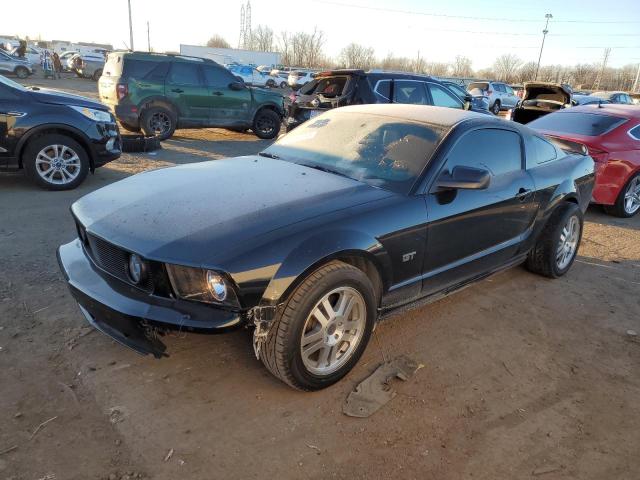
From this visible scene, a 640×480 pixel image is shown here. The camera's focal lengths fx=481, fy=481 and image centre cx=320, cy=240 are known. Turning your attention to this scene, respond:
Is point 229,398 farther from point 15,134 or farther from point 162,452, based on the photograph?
point 15,134

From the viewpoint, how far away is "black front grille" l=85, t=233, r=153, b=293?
2.52 metres

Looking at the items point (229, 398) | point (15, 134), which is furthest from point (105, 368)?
point (15, 134)

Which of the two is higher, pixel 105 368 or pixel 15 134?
pixel 15 134

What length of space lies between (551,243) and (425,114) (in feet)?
5.89

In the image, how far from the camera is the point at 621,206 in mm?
6996

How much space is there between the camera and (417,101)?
29.7 feet

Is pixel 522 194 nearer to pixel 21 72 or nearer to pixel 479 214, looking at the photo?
pixel 479 214

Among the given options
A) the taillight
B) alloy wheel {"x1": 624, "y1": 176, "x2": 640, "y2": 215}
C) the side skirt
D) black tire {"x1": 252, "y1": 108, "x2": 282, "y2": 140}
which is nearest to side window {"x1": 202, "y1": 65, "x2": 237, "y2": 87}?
black tire {"x1": 252, "y1": 108, "x2": 282, "y2": 140}

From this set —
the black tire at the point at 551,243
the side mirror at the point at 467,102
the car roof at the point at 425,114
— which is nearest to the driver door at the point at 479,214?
the car roof at the point at 425,114

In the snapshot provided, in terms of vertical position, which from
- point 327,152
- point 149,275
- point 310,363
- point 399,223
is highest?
point 327,152

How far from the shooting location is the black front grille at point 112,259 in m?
2.52

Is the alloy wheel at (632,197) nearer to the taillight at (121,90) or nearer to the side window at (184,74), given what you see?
the side window at (184,74)

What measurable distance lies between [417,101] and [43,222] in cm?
662

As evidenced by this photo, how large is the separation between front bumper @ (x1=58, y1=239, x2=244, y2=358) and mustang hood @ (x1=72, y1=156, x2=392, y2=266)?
24 cm
